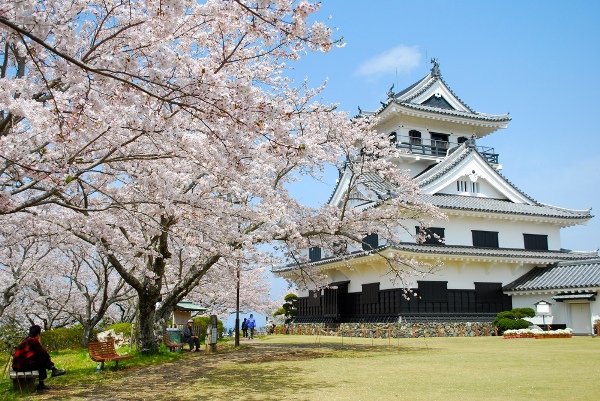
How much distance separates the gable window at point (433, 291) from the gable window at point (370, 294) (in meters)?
2.42

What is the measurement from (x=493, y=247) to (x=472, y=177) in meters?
4.32

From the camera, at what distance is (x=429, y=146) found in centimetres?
3127

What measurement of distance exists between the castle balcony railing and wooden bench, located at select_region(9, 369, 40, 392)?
80.1ft

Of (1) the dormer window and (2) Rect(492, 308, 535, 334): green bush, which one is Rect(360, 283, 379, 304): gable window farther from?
(1) the dormer window

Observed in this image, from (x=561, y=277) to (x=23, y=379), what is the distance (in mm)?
25910

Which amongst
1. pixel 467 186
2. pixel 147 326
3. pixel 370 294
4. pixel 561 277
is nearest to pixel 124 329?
pixel 147 326

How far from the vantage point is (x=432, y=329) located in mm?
25109

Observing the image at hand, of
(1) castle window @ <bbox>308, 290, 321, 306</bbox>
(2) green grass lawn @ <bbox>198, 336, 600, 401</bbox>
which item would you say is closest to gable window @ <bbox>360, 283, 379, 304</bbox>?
(1) castle window @ <bbox>308, 290, 321, 306</bbox>

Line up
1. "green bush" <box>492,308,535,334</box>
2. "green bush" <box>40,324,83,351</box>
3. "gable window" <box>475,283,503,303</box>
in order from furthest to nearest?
"gable window" <box>475,283,503,303</box> < "green bush" <box>492,308,535,334</box> < "green bush" <box>40,324,83,351</box>

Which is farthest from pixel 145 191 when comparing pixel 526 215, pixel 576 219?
pixel 576 219

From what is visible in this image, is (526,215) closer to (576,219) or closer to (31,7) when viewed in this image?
(576,219)

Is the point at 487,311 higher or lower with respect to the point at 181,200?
lower

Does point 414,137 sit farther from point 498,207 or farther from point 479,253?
point 479,253

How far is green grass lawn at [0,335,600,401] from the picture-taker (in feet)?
25.2
